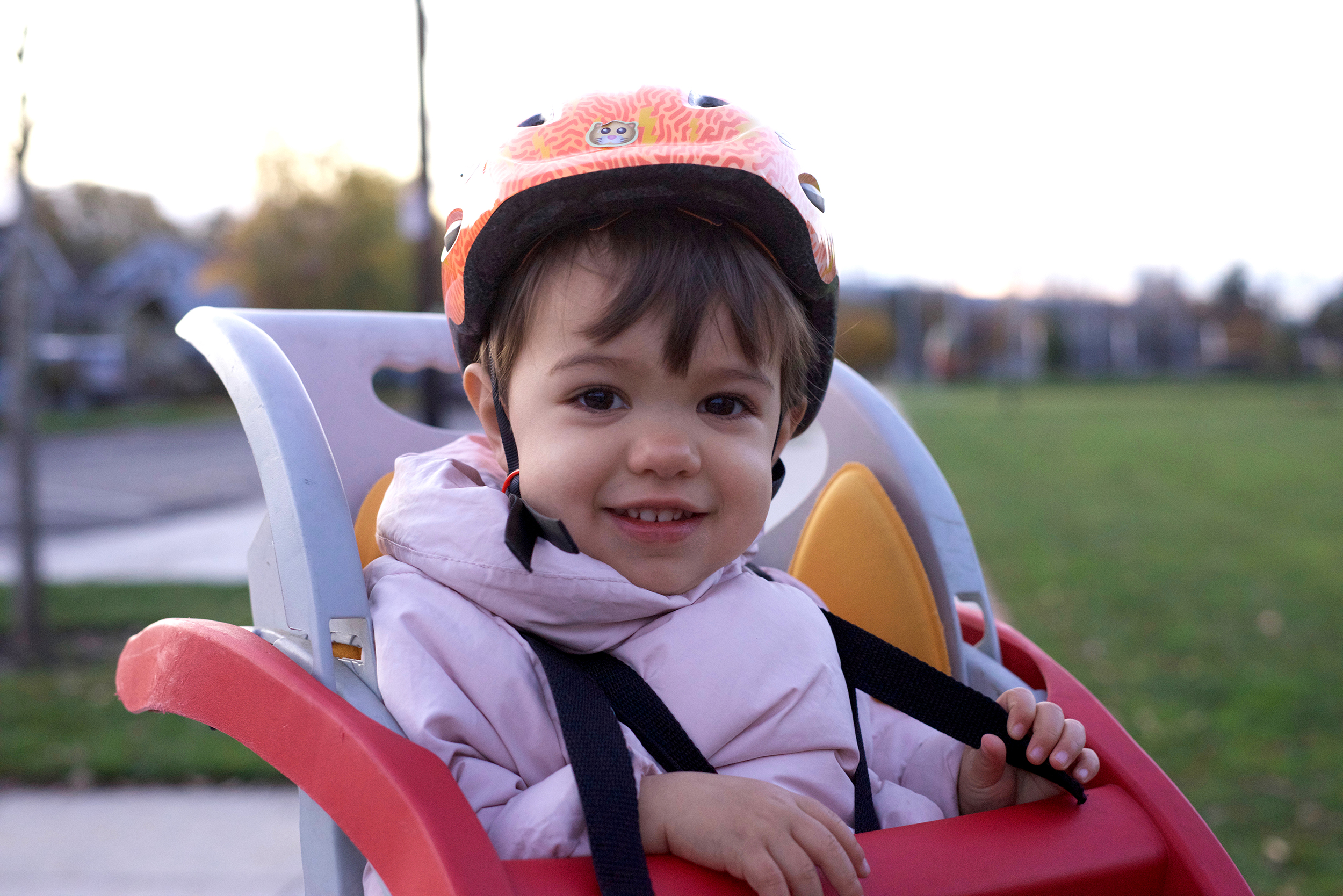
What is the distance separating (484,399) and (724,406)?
0.38m

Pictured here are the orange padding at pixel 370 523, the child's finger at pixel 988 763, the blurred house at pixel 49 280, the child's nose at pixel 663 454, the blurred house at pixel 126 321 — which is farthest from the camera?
the blurred house at pixel 126 321

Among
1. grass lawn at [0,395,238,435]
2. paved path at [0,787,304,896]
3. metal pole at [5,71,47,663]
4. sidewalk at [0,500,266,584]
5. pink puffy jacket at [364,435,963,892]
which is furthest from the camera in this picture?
grass lawn at [0,395,238,435]

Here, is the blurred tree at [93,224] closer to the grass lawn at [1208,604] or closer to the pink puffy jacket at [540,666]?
the grass lawn at [1208,604]

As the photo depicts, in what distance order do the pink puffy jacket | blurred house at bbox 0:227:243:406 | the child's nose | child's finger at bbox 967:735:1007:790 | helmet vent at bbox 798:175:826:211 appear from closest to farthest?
the pink puffy jacket
the child's nose
child's finger at bbox 967:735:1007:790
helmet vent at bbox 798:175:826:211
blurred house at bbox 0:227:243:406

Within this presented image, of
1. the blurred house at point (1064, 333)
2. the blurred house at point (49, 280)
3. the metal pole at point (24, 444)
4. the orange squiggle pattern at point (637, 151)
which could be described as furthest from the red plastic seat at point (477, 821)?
the blurred house at point (1064, 333)

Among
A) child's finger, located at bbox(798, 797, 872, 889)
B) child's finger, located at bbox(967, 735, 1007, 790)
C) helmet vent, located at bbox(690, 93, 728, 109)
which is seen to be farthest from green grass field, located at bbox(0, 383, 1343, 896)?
helmet vent, located at bbox(690, 93, 728, 109)

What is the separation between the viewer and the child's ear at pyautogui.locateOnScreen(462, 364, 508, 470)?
1.53 metres

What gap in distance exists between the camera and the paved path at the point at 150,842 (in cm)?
294

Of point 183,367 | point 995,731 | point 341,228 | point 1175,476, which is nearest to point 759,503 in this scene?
point 995,731

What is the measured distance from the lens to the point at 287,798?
11.6 ft

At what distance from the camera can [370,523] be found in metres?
1.77

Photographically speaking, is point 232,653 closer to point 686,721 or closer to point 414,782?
point 414,782

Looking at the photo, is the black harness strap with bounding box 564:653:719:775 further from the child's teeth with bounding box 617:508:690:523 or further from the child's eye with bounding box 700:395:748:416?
the child's eye with bounding box 700:395:748:416

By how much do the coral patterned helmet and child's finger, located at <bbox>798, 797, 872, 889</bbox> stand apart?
2.34 ft
